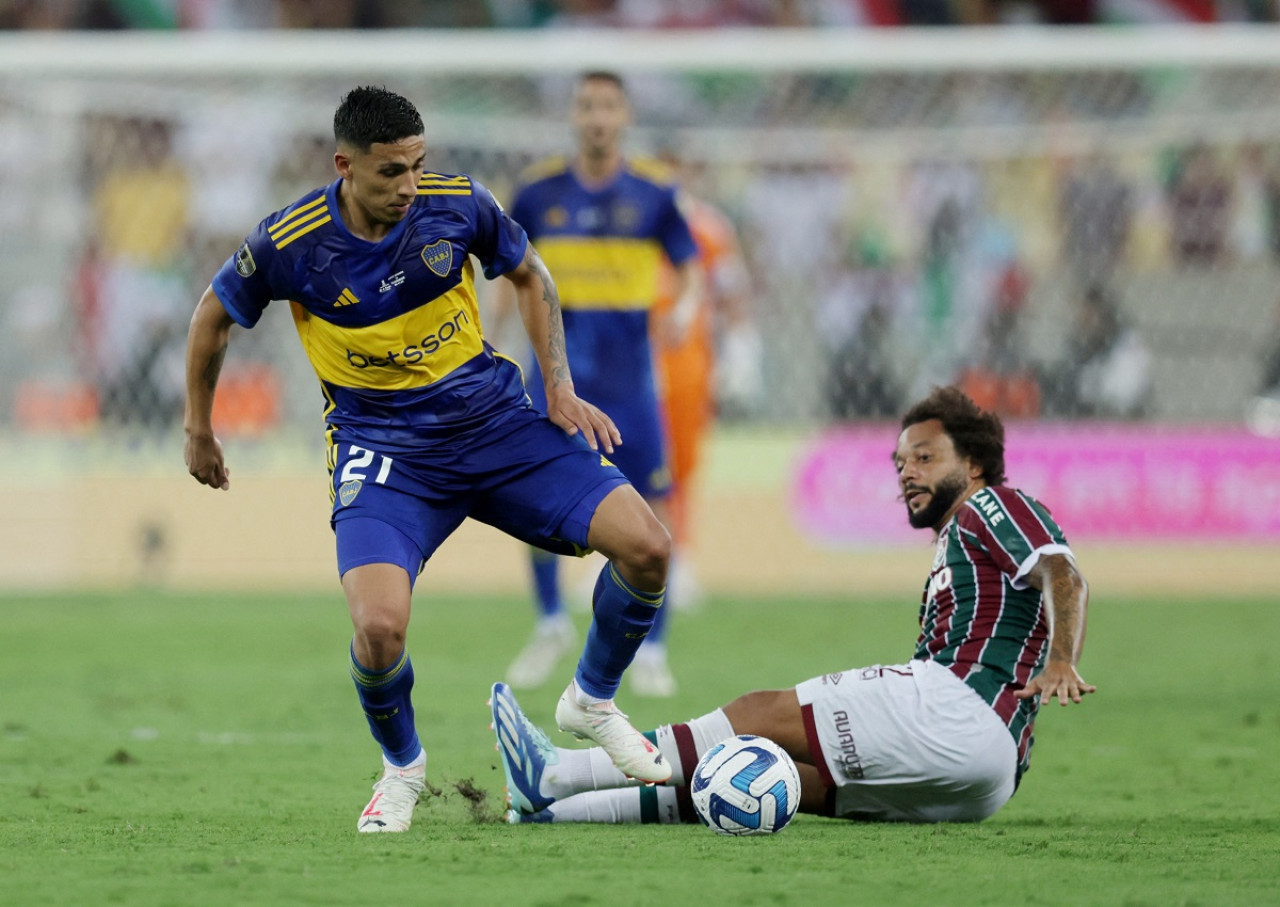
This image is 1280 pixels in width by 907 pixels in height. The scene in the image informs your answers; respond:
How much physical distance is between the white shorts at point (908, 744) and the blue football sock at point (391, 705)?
1066 millimetres

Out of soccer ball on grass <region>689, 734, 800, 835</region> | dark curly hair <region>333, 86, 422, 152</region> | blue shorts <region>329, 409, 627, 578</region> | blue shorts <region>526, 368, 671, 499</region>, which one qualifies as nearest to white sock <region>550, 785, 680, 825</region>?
soccer ball on grass <region>689, 734, 800, 835</region>

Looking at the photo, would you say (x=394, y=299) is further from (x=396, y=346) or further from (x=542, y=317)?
(x=542, y=317)

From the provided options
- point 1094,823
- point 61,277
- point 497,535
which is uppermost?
point 61,277

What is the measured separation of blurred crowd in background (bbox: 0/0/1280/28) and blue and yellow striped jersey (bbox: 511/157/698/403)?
8.18 metres

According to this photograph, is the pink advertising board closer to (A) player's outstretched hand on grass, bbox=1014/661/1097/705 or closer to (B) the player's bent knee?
(B) the player's bent knee

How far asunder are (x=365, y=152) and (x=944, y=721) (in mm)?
2140

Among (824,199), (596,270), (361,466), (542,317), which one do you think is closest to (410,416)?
(361,466)

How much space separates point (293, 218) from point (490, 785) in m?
1.97

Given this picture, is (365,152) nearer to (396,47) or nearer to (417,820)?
(417,820)

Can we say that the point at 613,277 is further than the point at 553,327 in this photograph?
Yes

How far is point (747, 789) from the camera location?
4758mm

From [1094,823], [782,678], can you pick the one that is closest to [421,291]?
[1094,823]

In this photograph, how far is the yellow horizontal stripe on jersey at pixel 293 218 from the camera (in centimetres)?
505

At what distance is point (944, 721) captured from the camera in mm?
4875
